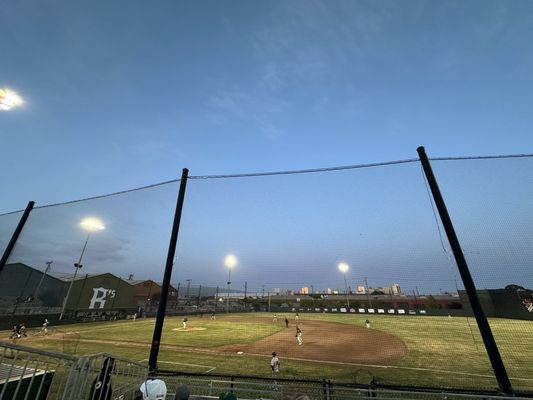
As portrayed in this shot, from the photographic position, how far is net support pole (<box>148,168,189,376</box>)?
7035mm

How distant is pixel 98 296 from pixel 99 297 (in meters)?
0.29

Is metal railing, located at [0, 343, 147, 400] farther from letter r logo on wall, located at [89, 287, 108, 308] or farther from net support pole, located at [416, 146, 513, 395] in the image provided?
letter r logo on wall, located at [89, 287, 108, 308]

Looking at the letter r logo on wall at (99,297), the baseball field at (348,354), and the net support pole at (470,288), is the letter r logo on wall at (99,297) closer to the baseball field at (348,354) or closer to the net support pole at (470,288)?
the baseball field at (348,354)

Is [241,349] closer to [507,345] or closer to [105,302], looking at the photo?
[507,345]

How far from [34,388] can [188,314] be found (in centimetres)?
5275

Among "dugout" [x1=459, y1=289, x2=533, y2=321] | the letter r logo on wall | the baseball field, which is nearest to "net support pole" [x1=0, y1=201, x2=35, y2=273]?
the baseball field

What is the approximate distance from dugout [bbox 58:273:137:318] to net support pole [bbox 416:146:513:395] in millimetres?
48204

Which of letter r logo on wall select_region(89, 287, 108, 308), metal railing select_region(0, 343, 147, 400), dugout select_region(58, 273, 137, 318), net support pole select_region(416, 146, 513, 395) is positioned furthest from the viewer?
letter r logo on wall select_region(89, 287, 108, 308)

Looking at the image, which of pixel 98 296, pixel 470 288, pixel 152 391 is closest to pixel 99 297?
pixel 98 296

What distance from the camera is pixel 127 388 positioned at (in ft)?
18.5

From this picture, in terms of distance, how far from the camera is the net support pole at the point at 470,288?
219 inches

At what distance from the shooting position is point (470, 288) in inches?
243

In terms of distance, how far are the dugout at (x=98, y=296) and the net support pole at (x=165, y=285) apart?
4227 centimetres

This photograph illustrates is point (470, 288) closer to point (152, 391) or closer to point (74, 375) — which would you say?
point (152, 391)
